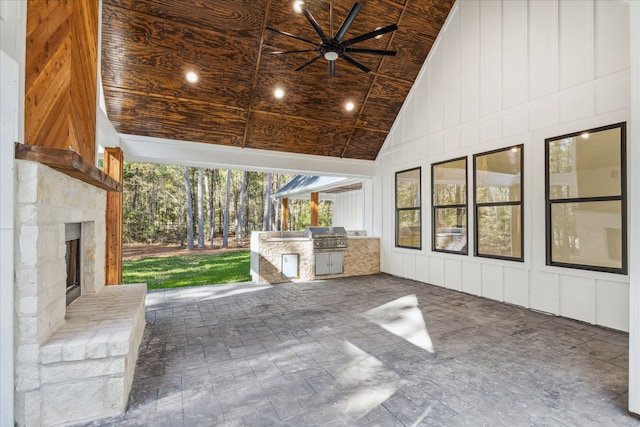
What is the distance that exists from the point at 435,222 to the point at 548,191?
2327 mm

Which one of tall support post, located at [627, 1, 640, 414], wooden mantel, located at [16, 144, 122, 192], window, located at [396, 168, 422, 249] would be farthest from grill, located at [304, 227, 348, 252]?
tall support post, located at [627, 1, 640, 414]

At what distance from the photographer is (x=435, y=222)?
666 centimetres

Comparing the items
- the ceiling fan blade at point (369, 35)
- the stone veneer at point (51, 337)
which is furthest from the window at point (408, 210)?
the stone veneer at point (51, 337)

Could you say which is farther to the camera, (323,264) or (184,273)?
(184,273)

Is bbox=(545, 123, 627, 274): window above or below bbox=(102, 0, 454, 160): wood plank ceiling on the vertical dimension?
below

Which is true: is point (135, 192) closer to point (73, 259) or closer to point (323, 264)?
point (323, 264)

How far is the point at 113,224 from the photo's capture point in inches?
210

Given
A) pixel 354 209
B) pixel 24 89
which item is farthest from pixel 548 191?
pixel 354 209

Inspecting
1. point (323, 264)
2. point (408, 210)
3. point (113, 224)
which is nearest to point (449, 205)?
point (408, 210)

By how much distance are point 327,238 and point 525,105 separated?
15.5 ft

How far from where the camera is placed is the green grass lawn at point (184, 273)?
7063 mm

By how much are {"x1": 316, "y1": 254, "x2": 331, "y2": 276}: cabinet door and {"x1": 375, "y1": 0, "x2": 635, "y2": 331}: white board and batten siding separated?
6.32ft

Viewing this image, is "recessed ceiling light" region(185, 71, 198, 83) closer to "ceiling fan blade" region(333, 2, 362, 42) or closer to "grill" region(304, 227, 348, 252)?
"ceiling fan blade" region(333, 2, 362, 42)

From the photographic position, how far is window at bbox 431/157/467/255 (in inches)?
237
